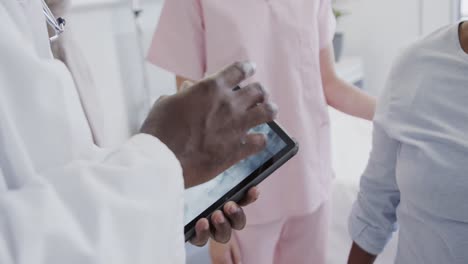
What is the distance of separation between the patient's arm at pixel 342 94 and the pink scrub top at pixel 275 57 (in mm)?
73

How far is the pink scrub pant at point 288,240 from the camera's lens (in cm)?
110

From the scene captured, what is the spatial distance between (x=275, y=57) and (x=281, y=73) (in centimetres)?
4

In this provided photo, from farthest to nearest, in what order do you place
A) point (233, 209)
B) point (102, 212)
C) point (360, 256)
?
point (360, 256), point (233, 209), point (102, 212)

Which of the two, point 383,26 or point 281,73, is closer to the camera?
point 281,73

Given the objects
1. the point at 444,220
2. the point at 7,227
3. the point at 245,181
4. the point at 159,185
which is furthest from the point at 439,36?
the point at 7,227

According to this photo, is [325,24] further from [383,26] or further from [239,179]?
[383,26]

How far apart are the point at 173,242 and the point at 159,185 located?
0.18 ft

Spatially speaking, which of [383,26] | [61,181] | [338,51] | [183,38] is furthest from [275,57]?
[383,26]

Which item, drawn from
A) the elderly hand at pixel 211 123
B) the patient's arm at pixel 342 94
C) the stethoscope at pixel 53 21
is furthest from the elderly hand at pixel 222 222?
the patient's arm at pixel 342 94

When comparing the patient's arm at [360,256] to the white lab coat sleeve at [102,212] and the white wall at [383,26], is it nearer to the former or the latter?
the white lab coat sleeve at [102,212]

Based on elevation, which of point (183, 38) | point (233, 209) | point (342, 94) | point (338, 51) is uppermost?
point (183, 38)

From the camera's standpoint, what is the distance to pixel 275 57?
1053mm

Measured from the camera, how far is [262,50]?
1.03m

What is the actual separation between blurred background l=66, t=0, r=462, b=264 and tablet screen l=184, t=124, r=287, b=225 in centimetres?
56
